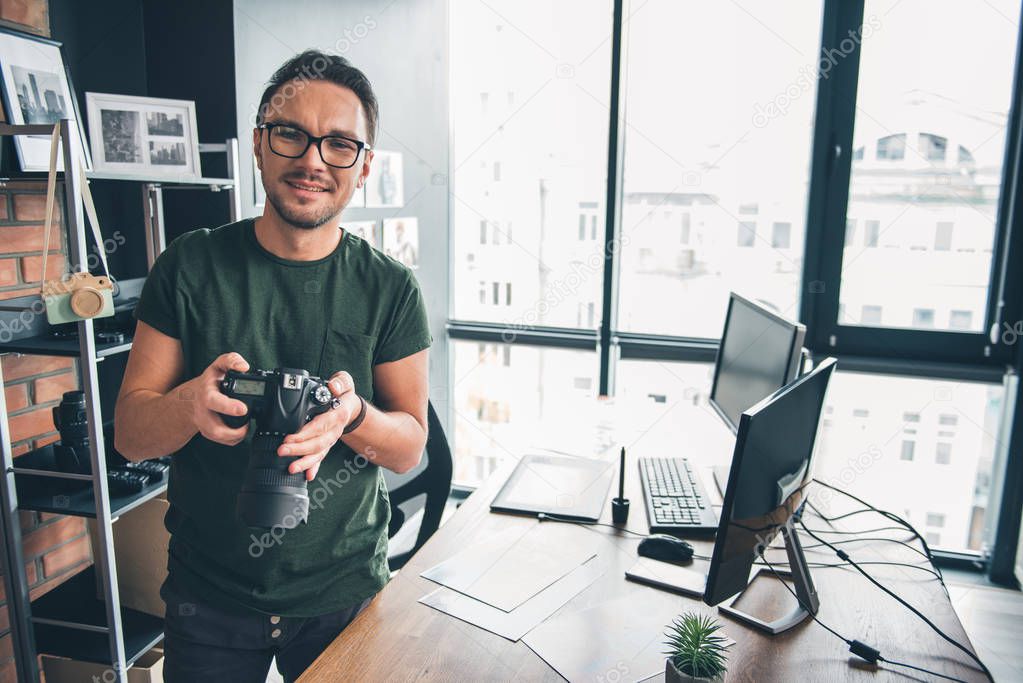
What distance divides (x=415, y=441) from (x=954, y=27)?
2.79 meters

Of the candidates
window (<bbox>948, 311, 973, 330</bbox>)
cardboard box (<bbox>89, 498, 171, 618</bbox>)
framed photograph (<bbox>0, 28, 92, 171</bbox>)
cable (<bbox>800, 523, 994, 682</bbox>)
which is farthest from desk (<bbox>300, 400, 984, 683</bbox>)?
window (<bbox>948, 311, 973, 330</bbox>)

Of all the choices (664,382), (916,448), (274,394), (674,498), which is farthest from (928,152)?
(274,394)

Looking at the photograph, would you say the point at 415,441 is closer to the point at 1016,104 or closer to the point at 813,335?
the point at 813,335

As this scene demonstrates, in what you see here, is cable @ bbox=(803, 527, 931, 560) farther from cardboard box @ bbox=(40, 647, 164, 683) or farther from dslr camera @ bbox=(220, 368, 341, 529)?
cardboard box @ bbox=(40, 647, 164, 683)

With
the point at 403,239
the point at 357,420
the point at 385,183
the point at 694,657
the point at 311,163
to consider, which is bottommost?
the point at 694,657

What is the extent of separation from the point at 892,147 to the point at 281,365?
269 cm

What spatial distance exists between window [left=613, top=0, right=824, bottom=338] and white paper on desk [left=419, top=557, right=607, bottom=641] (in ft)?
6.66

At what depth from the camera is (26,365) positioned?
185 centimetres

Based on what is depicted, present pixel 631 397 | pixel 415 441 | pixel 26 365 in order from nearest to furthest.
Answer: pixel 415 441
pixel 26 365
pixel 631 397

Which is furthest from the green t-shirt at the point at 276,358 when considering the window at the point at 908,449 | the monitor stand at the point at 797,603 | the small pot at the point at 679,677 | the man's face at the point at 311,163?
the window at the point at 908,449

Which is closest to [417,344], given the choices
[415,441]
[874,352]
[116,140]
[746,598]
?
[415,441]

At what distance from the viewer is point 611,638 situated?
1.22 m

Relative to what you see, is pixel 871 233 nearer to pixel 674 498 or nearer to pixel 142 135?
pixel 674 498

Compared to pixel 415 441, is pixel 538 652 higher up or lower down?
lower down
